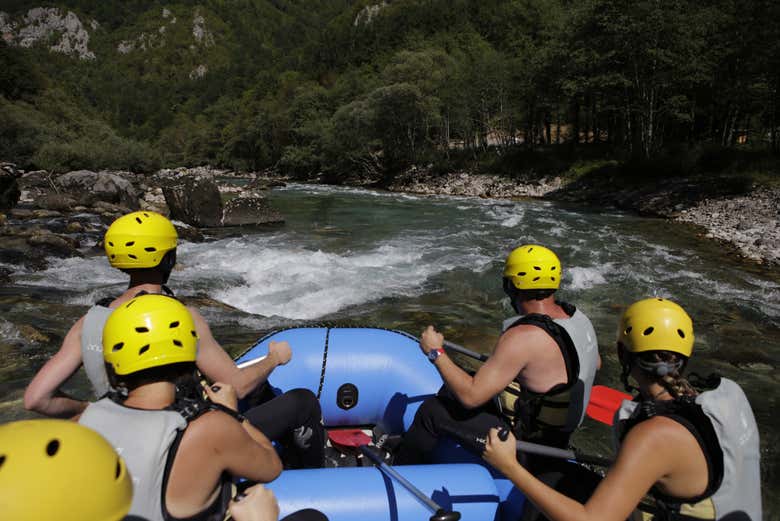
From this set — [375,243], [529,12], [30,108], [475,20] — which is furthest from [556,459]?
[475,20]

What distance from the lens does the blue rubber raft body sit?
228 cm

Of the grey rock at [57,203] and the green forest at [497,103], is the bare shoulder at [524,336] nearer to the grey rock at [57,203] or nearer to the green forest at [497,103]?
the grey rock at [57,203]

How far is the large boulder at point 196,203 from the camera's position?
15914mm

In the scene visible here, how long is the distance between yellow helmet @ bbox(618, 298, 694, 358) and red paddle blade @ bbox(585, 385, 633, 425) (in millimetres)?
1572

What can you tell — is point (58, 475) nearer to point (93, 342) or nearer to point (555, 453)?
point (93, 342)

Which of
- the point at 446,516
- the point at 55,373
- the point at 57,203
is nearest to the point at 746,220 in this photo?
the point at 446,516

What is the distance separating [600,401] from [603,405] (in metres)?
A: 0.07

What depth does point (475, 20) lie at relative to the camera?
7781 cm

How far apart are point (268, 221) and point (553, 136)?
116 feet

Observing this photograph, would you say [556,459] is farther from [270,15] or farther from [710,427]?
[270,15]

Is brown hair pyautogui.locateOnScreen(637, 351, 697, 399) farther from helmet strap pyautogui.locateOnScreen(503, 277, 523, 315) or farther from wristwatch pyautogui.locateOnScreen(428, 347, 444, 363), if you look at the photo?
wristwatch pyautogui.locateOnScreen(428, 347, 444, 363)

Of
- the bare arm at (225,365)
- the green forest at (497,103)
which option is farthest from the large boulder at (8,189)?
the bare arm at (225,365)

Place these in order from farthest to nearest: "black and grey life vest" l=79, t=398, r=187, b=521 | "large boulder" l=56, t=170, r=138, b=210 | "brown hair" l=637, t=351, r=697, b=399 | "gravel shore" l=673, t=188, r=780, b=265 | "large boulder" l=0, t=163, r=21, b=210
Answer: "large boulder" l=56, t=170, r=138, b=210
"large boulder" l=0, t=163, r=21, b=210
"gravel shore" l=673, t=188, r=780, b=265
"brown hair" l=637, t=351, r=697, b=399
"black and grey life vest" l=79, t=398, r=187, b=521

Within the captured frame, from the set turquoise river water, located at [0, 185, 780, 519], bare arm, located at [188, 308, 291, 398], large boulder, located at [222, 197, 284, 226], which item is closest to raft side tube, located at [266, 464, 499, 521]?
bare arm, located at [188, 308, 291, 398]
